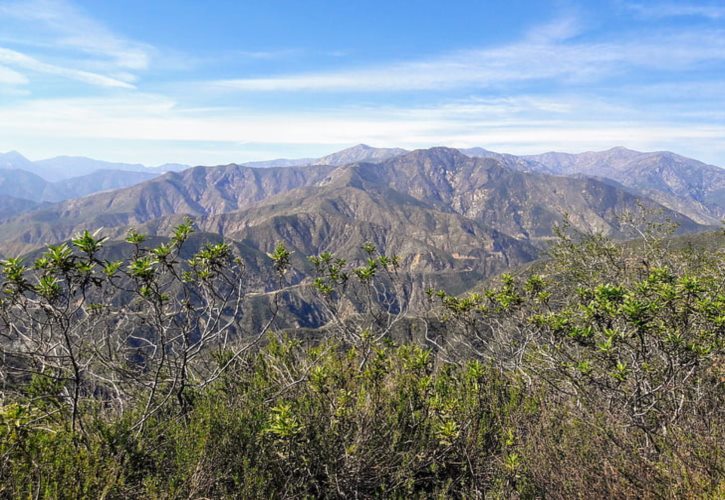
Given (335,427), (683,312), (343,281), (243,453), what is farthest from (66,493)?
(683,312)

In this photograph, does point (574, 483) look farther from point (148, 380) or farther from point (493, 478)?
point (148, 380)

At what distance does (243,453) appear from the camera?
20.2 feet

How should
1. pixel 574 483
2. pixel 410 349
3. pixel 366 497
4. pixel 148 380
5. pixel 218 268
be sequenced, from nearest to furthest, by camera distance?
pixel 574 483 < pixel 366 497 < pixel 218 268 < pixel 148 380 < pixel 410 349

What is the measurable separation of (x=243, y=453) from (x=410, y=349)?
4.38 meters

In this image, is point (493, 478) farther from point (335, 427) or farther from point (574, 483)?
point (335, 427)

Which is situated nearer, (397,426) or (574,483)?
(574,483)

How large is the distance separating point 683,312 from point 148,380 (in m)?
9.53

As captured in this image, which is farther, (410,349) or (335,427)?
(410,349)

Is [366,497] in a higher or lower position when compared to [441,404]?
lower

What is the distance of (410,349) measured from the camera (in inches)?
369

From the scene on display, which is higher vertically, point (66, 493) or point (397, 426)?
point (66, 493)

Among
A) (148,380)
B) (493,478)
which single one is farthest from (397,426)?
(148,380)

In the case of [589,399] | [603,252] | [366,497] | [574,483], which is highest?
[603,252]

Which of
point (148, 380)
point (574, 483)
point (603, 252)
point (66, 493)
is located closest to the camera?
point (66, 493)
